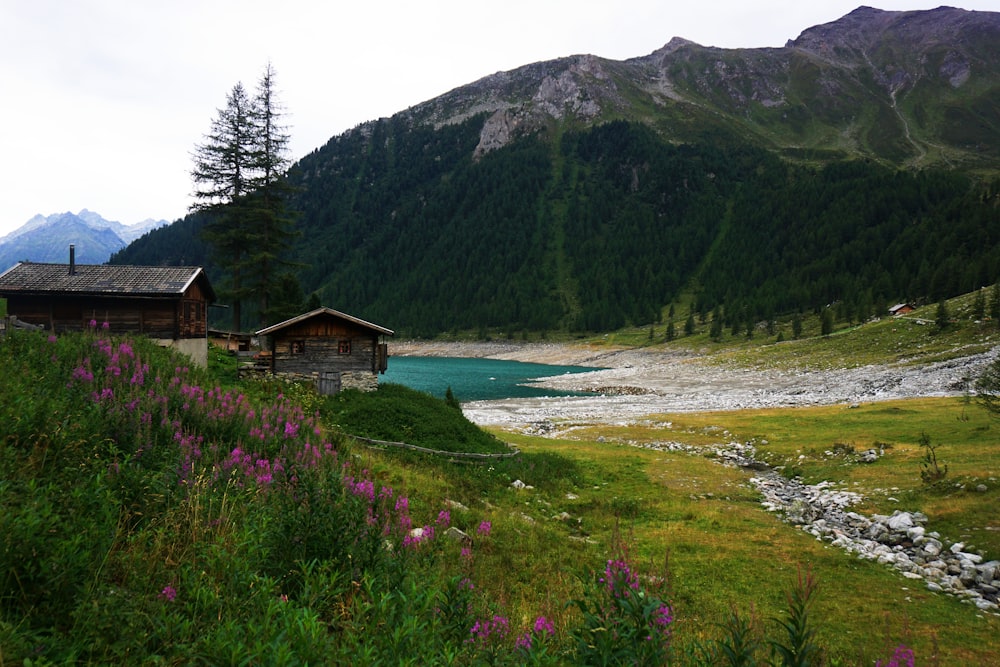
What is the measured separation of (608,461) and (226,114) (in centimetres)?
3840

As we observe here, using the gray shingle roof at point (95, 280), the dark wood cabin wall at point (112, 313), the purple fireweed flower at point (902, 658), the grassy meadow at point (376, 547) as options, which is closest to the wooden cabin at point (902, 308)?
the grassy meadow at point (376, 547)

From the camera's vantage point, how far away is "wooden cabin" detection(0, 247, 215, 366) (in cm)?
2547

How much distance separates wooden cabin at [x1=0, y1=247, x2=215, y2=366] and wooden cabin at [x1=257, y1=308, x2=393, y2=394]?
415 cm

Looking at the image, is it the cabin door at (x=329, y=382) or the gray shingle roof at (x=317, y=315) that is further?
the cabin door at (x=329, y=382)

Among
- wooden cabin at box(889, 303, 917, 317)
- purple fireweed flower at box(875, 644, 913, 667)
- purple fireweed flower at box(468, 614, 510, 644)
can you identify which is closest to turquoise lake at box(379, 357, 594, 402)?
purple fireweed flower at box(468, 614, 510, 644)

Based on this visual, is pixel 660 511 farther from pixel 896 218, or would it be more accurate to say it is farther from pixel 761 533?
pixel 896 218

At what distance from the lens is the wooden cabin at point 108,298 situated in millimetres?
25469

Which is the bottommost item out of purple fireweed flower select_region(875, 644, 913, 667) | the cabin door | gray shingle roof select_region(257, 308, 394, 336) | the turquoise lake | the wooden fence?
the turquoise lake

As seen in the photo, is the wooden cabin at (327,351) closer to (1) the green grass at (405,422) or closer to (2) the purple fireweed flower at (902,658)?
(1) the green grass at (405,422)

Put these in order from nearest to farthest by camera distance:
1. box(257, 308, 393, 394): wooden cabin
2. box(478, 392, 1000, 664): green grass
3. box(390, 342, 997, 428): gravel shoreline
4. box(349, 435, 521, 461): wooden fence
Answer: box(478, 392, 1000, 664): green grass, box(349, 435, 521, 461): wooden fence, box(257, 308, 393, 394): wooden cabin, box(390, 342, 997, 428): gravel shoreline

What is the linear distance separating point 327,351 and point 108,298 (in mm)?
12311

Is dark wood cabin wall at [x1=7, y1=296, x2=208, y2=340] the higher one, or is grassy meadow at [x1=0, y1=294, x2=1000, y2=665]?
dark wood cabin wall at [x1=7, y1=296, x2=208, y2=340]

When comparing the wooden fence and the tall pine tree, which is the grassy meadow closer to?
the wooden fence

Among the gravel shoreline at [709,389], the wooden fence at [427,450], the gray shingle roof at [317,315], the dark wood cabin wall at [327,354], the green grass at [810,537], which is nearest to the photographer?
the green grass at [810,537]
